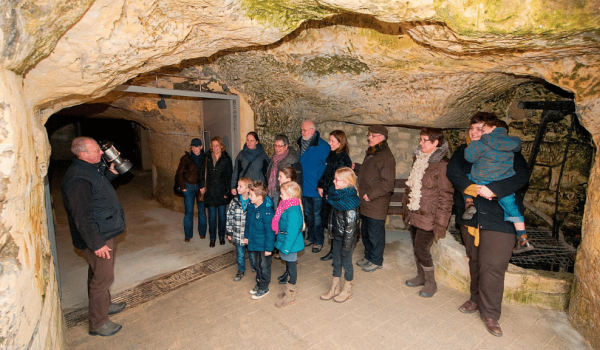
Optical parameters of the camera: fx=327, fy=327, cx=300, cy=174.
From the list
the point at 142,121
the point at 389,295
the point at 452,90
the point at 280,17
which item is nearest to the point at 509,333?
the point at 389,295

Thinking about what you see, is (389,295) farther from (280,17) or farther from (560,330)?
(280,17)

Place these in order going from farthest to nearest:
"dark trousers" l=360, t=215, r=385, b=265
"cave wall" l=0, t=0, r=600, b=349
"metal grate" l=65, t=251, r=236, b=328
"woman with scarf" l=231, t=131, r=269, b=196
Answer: "woman with scarf" l=231, t=131, r=269, b=196 < "dark trousers" l=360, t=215, r=385, b=265 < "metal grate" l=65, t=251, r=236, b=328 < "cave wall" l=0, t=0, r=600, b=349

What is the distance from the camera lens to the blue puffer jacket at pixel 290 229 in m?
3.70

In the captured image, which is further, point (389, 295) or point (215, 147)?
point (215, 147)

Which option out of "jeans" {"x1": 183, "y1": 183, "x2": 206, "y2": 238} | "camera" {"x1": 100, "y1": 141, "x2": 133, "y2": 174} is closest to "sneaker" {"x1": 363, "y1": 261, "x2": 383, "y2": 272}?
"jeans" {"x1": 183, "y1": 183, "x2": 206, "y2": 238}

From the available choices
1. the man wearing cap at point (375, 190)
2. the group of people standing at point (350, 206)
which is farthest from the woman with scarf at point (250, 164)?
the man wearing cap at point (375, 190)

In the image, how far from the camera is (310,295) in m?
4.04

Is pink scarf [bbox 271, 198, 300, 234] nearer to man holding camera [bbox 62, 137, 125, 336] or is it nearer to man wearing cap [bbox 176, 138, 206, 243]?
man holding camera [bbox 62, 137, 125, 336]

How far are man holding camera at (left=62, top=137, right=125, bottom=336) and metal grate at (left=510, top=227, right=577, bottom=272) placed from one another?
16.2 ft

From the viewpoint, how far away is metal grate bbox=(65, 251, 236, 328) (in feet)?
12.0

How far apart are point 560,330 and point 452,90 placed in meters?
3.02

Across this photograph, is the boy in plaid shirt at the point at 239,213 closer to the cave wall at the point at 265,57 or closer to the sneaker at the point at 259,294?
the sneaker at the point at 259,294

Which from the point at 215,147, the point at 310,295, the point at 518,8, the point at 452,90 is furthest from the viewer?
the point at 215,147

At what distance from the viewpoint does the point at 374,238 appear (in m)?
4.66
